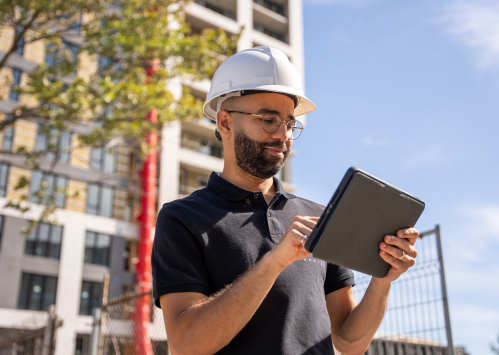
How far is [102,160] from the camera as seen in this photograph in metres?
24.2

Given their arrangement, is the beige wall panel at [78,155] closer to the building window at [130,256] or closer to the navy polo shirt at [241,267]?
the building window at [130,256]

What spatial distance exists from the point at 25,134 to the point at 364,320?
2276 centimetres

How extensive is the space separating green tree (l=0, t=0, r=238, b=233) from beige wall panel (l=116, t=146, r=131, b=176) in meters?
14.7

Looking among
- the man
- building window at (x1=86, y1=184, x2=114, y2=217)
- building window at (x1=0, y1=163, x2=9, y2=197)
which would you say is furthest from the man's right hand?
building window at (x1=86, y1=184, x2=114, y2=217)

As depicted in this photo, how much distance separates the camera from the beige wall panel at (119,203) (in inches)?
944

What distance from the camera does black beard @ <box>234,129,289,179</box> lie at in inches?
82.7

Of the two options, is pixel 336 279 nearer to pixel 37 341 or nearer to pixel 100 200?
pixel 37 341

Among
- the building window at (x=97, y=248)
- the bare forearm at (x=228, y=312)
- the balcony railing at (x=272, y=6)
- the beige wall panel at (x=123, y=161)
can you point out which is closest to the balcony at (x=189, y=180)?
the beige wall panel at (x=123, y=161)

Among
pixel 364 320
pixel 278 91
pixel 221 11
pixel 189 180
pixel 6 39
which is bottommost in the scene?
pixel 364 320

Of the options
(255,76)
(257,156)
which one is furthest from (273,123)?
(255,76)

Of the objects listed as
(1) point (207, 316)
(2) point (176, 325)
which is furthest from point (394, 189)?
(2) point (176, 325)

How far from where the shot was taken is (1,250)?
20.2 metres

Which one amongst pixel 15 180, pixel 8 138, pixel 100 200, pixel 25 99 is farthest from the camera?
pixel 100 200

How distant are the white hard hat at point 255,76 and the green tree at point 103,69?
6.99m
